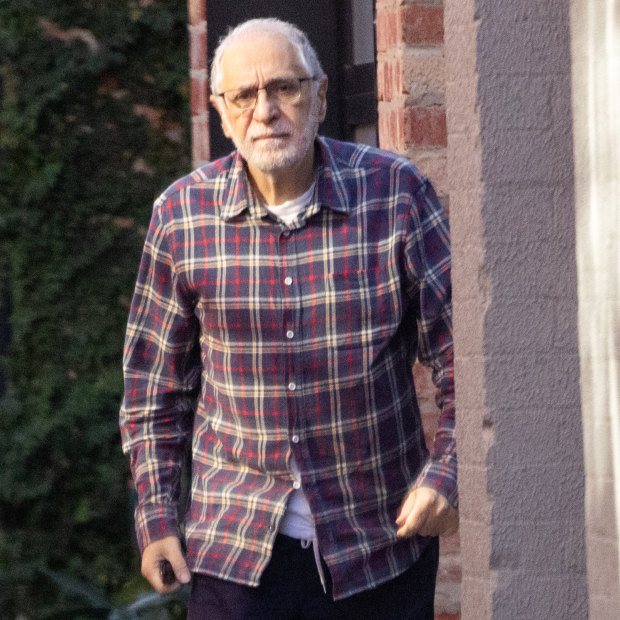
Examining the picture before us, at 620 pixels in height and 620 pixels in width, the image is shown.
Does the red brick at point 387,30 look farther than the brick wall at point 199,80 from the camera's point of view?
No

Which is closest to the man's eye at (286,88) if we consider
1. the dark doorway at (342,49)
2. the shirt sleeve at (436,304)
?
the shirt sleeve at (436,304)

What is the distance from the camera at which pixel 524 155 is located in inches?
84.5

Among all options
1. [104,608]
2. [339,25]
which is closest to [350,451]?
[339,25]

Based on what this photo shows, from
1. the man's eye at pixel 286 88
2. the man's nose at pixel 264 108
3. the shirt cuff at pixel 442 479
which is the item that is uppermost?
the man's eye at pixel 286 88

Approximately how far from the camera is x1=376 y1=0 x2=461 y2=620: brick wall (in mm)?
3488

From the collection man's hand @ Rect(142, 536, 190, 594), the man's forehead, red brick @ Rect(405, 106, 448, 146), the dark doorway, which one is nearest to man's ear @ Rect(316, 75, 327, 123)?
the man's forehead

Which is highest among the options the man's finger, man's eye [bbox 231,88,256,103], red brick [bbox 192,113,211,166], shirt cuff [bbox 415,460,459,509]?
red brick [bbox 192,113,211,166]

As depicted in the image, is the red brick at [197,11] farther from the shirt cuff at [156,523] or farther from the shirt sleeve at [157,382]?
the shirt cuff at [156,523]

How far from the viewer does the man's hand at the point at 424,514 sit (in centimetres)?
261

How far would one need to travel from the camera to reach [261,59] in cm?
271

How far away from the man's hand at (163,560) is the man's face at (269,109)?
2.56ft

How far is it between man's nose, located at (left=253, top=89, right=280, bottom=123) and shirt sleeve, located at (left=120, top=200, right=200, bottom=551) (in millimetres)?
325

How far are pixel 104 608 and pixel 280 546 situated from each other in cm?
207

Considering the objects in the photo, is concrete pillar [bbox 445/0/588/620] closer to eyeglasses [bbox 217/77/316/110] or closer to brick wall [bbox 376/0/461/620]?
eyeglasses [bbox 217/77/316/110]
